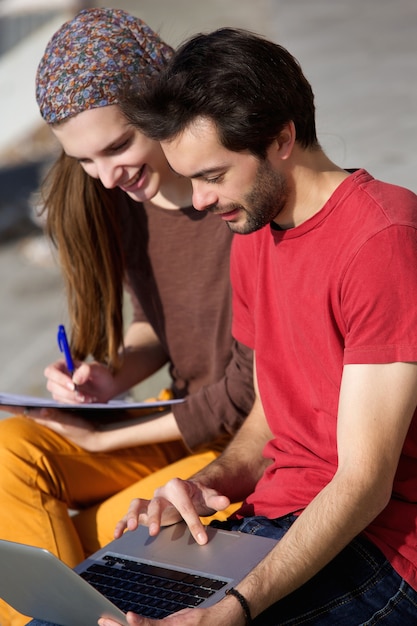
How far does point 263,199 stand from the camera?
6.79 ft

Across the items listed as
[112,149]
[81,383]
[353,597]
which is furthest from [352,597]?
[112,149]

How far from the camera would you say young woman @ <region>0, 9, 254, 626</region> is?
2.58 meters

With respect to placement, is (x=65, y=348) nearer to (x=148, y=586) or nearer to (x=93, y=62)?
(x=93, y=62)

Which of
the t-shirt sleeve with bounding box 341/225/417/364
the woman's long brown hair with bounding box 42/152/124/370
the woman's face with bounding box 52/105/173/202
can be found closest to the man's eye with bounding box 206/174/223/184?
Answer: the t-shirt sleeve with bounding box 341/225/417/364

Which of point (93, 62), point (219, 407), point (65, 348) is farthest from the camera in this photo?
point (65, 348)

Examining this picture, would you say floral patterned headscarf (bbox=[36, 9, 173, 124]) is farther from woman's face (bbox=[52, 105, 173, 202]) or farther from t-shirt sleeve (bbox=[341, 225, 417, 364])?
t-shirt sleeve (bbox=[341, 225, 417, 364])

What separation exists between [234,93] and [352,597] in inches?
39.5

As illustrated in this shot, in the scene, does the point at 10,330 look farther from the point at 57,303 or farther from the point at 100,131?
the point at 100,131

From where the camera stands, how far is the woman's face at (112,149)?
2.58 metres

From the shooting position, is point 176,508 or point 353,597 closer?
point 353,597

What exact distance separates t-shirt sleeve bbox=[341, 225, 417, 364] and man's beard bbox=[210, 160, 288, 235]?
9.9 inches

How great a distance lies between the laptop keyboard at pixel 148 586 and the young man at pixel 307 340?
10 cm

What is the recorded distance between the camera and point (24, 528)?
8.34 ft

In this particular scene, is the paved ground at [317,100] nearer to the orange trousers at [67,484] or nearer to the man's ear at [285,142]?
the orange trousers at [67,484]
